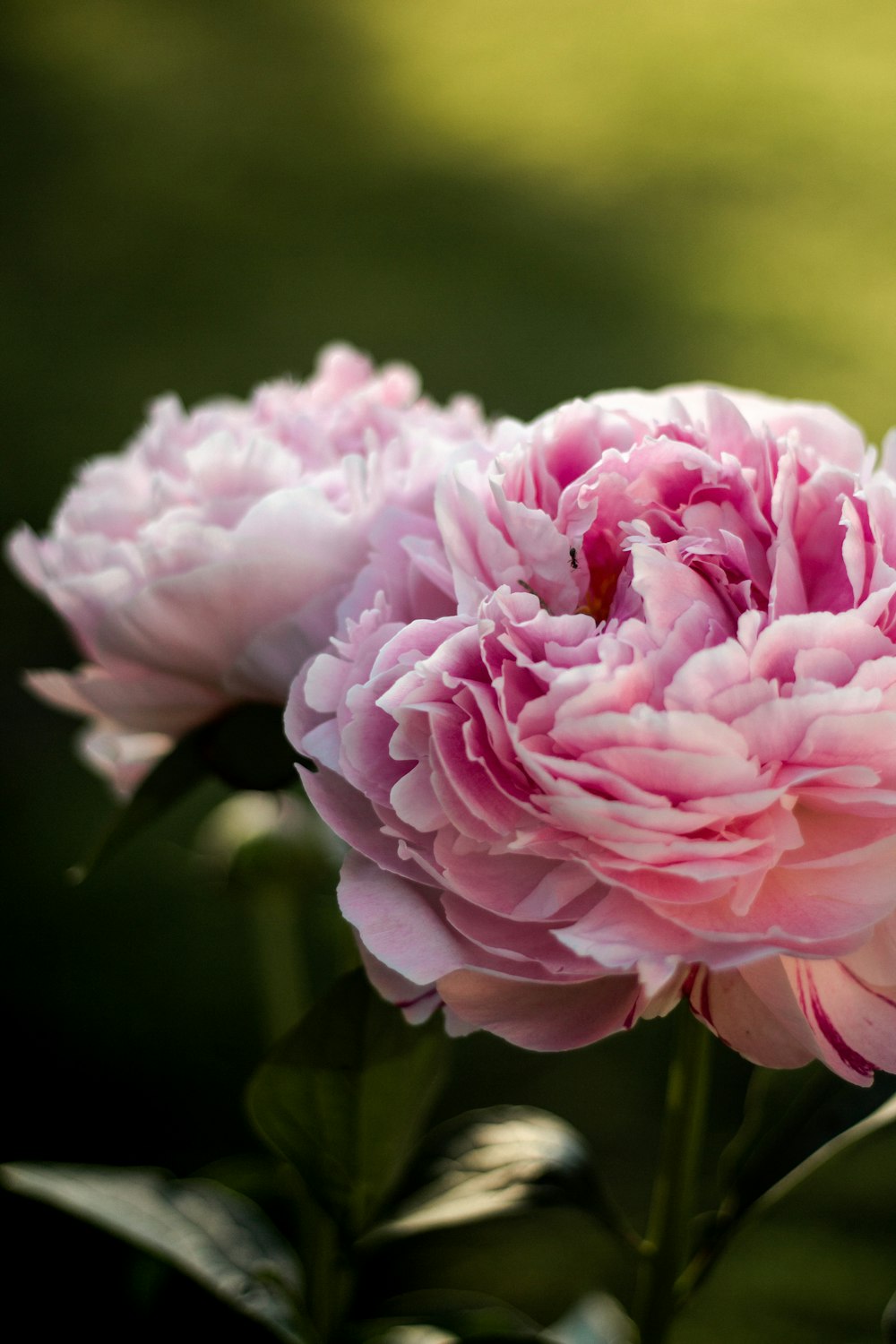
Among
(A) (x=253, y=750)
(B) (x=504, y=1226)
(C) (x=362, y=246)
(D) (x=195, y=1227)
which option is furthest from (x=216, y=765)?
(C) (x=362, y=246)

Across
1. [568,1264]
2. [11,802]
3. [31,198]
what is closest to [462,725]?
[568,1264]

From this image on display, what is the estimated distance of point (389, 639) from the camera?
266 mm

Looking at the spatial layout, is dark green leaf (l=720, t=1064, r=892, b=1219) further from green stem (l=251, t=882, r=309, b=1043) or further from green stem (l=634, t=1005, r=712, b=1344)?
green stem (l=251, t=882, r=309, b=1043)

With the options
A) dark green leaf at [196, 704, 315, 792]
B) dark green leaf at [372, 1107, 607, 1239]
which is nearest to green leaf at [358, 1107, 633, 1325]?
dark green leaf at [372, 1107, 607, 1239]

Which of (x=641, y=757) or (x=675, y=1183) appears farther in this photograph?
(x=675, y=1183)

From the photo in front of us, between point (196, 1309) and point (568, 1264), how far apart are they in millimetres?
409

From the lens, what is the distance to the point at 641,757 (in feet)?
0.79

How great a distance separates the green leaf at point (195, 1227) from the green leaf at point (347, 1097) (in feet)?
0.13

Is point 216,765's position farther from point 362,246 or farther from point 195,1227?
point 362,246

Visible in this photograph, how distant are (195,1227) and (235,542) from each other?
20cm

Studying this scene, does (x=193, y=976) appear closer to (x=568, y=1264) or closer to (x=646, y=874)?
(x=568, y=1264)

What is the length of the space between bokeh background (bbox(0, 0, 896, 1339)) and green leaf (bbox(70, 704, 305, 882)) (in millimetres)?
581

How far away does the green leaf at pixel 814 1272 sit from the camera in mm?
715

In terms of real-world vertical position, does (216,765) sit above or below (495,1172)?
above
